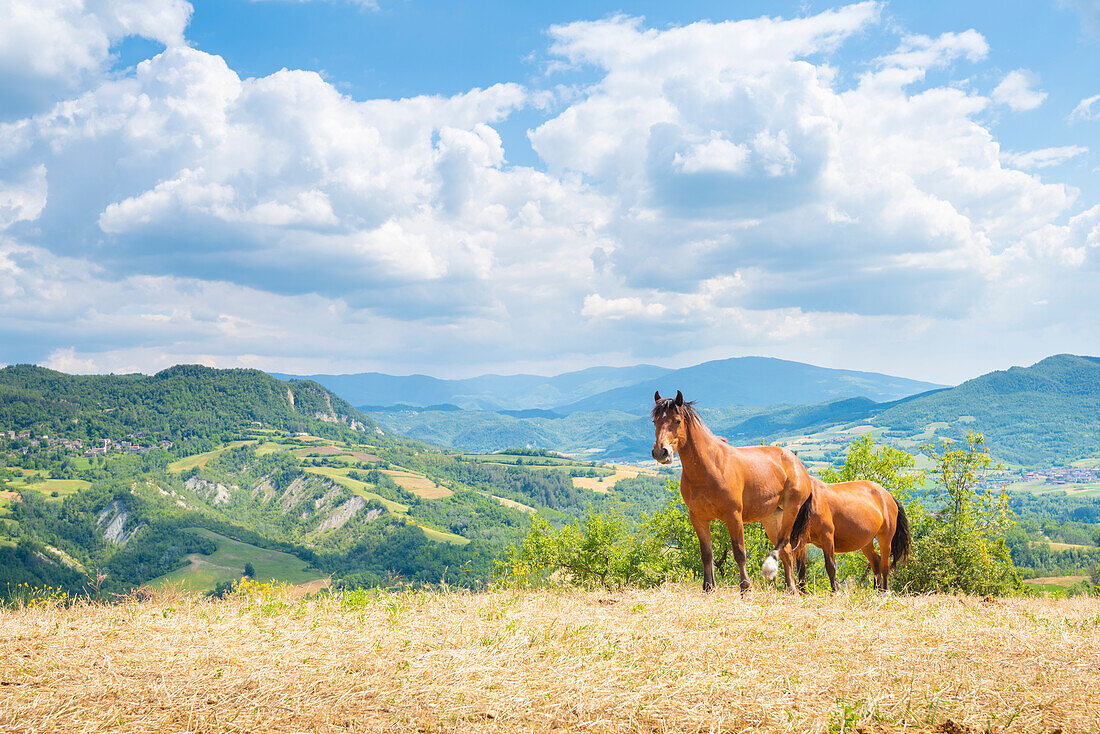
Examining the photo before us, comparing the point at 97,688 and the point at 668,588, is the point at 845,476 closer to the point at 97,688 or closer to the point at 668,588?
the point at 668,588

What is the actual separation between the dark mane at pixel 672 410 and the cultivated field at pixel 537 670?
9.54ft

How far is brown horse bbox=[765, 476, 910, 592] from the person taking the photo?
39.8 feet

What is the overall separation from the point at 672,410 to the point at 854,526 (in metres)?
5.45

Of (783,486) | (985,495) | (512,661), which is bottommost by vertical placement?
(985,495)

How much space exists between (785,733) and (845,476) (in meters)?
28.1

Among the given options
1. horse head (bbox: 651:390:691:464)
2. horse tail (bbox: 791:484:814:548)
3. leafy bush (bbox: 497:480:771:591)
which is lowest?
leafy bush (bbox: 497:480:771:591)

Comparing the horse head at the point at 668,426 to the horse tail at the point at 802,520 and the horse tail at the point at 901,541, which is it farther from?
the horse tail at the point at 901,541

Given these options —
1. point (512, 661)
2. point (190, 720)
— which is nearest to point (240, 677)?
point (190, 720)

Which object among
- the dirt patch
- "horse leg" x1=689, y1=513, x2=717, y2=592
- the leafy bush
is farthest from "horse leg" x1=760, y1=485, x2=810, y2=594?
the leafy bush

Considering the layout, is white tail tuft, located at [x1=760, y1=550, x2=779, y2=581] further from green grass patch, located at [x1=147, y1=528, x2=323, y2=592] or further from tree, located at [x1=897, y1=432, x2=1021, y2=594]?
green grass patch, located at [x1=147, y1=528, x2=323, y2=592]

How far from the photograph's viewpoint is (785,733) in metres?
4.75

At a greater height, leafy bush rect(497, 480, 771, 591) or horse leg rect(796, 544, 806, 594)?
horse leg rect(796, 544, 806, 594)

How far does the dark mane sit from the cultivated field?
9.54ft

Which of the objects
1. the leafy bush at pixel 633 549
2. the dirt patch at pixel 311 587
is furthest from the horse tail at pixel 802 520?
the leafy bush at pixel 633 549
